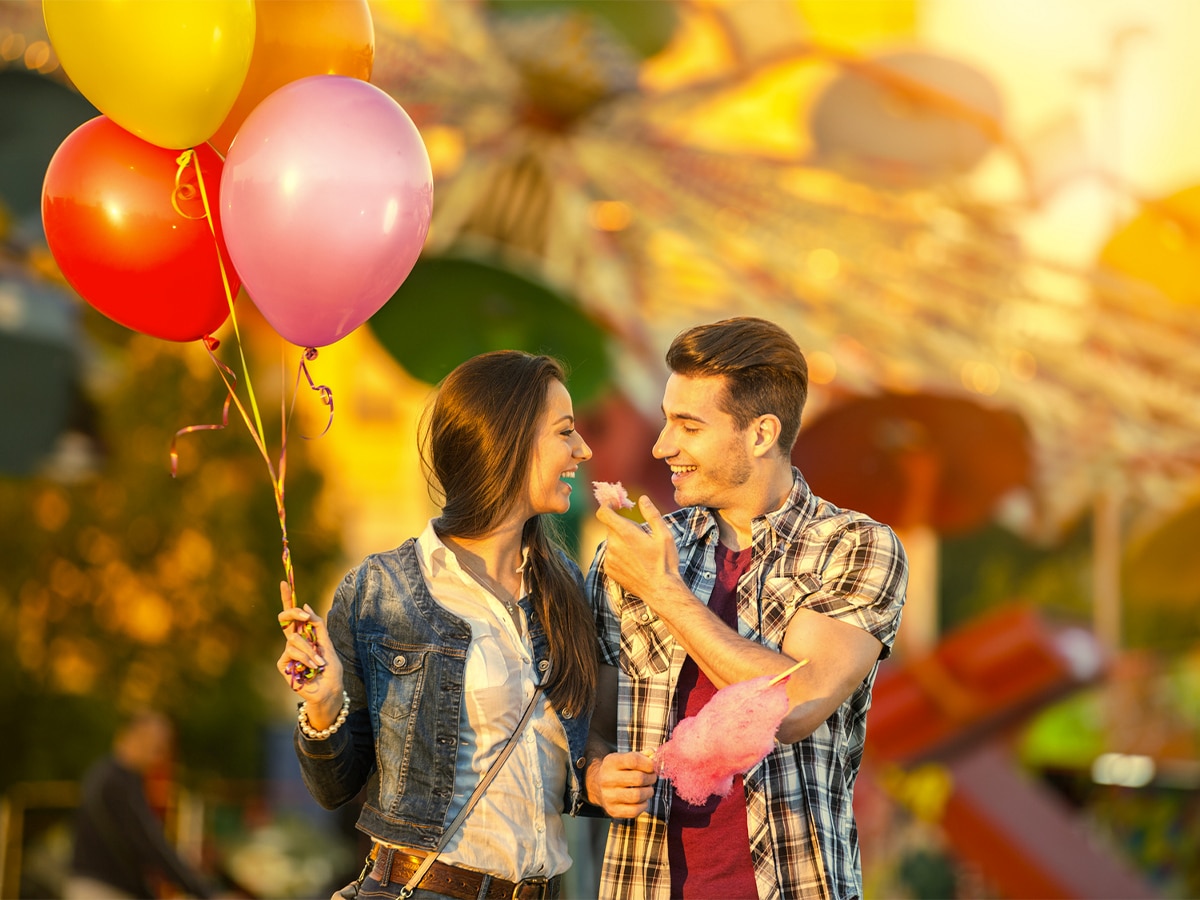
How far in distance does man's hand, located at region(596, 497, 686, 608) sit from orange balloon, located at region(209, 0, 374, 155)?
125 cm

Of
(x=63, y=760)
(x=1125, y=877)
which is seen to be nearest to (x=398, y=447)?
(x=63, y=760)

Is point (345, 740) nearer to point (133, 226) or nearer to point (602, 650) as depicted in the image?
point (602, 650)

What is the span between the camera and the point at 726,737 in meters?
2.57

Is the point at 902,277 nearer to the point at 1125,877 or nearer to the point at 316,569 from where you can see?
the point at 1125,877

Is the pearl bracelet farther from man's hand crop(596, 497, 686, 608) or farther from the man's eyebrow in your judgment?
the man's eyebrow

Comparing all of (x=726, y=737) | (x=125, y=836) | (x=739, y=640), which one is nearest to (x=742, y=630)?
(x=739, y=640)

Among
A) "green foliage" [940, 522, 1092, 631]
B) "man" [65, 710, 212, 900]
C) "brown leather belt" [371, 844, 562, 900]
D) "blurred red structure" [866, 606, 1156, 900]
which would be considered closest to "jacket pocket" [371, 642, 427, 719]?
"brown leather belt" [371, 844, 562, 900]

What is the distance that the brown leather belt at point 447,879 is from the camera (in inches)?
109

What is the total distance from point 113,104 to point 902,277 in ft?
22.7

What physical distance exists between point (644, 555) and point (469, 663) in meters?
0.43

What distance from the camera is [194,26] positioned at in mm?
2996

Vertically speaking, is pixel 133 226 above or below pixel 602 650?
above

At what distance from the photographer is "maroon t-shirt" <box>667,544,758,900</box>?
9.07 feet

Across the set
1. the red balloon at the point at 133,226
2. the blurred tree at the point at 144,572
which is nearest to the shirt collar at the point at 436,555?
the red balloon at the point at 133,226
